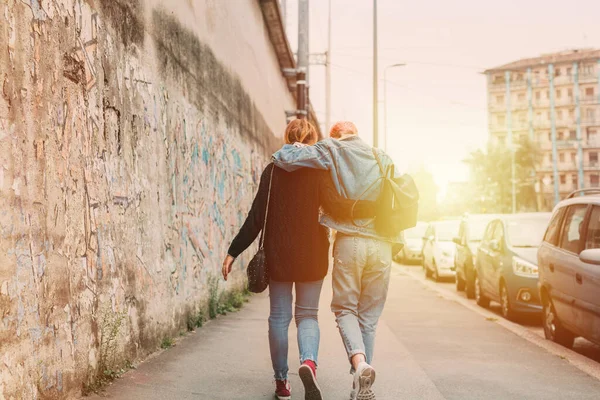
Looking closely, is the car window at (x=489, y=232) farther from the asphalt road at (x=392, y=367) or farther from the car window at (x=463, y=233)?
the asphalt road at (x=392, y=367)

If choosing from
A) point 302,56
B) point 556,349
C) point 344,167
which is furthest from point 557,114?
point 344,167

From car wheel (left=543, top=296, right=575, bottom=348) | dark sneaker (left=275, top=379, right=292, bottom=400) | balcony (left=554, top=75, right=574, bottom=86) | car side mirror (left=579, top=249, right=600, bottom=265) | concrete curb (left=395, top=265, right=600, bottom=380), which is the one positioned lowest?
concrete curb (left=395, top=265, right=600, bottom=380)

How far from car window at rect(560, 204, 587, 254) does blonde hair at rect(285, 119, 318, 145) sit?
3.69 m

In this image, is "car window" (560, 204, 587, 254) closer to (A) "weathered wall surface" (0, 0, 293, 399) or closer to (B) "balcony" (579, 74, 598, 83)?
(A) "weathered wall surface" (0, 0, 293, 399)

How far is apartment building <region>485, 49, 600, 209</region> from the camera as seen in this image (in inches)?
3430

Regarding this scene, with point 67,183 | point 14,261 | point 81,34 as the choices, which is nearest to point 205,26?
point 81,34

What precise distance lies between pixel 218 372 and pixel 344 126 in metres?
2.19

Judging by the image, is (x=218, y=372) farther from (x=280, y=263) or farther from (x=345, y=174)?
(x=345, y=174)

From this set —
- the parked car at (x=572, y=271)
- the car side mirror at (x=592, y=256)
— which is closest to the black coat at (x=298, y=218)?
the car side mirror at (x=592, y=256)

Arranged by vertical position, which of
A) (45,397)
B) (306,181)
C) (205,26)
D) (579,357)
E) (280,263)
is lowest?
(579,357)

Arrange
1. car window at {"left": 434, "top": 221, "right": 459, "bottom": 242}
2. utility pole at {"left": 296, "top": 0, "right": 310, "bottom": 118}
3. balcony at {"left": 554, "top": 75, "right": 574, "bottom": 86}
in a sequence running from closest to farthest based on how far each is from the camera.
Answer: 1. utility pole at {"left": 296, "top": 0, "right": 310, "bottom": 118}
2. car window at {"left": 434, "top": 221, "right": 459, "bottom": 242}
3. balcony at {"left": 554, "top": 75, "right": 574, "bottom": 86}

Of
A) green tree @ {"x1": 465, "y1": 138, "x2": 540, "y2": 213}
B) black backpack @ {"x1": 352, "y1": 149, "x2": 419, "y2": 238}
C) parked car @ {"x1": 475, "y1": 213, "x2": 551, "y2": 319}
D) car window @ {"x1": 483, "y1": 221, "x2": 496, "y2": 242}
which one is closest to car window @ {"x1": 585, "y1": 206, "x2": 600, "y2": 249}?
parked car @ {"x1": 475, "y1": 213, "x2": 551, "y2": 319}

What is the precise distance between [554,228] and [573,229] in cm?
64

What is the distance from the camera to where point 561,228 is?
775 centimetres
